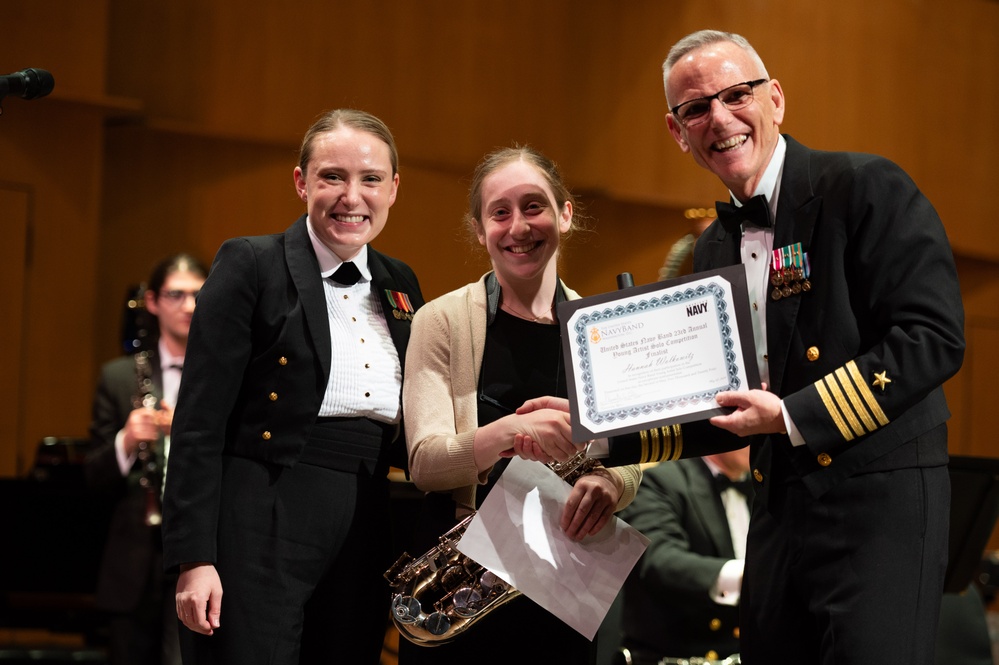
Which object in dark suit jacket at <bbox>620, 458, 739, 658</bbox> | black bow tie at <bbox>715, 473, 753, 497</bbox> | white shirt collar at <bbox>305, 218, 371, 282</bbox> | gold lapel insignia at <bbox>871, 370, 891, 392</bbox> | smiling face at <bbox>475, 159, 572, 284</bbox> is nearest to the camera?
gold lapel insignia at <bbox>871, 370, 891, 392</bbox>

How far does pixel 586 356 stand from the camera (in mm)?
2244

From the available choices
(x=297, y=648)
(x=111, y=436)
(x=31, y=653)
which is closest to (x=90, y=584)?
(x=31, y=653)

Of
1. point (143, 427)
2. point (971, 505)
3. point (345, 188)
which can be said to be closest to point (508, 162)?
point (345, 188)

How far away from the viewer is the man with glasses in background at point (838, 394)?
2.10 metres

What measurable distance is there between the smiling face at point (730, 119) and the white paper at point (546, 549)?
0.84m

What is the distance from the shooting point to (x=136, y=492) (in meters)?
4.61

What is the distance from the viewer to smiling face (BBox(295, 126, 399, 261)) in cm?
282

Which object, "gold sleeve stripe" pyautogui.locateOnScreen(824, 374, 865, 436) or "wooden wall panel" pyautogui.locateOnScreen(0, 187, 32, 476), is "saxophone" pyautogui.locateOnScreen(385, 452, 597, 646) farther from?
"wooden wall panel" pyautogui.locateOnScreen(0, 187, 32, 476)

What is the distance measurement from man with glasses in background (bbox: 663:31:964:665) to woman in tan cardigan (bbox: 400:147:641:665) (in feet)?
1.61

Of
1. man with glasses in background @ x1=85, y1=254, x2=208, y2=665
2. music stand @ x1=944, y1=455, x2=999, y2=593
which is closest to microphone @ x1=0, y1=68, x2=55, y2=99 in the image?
man with glasses in background @ x1=85, y1=254, x2=208, y2=665

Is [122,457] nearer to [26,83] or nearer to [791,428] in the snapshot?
[26,83]

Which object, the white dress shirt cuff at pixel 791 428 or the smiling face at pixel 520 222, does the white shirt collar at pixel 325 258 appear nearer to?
the smiling face at pixel 520 222

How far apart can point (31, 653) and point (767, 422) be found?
4.77 m

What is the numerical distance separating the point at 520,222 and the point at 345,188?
0.47 meters
